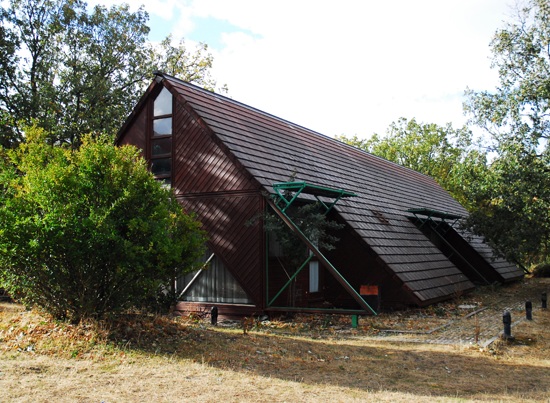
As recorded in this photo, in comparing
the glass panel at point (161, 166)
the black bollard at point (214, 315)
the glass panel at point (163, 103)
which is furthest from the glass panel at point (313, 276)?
the glass panel at point (163, 103)

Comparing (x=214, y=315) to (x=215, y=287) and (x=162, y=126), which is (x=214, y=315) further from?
(x=162, y=126)

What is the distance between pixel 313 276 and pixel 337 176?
4591 millimetres

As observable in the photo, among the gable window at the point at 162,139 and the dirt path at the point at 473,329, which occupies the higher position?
the gable window at the point at 162,139

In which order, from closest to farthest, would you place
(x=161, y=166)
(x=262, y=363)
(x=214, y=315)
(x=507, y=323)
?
(x=262, y=363) → (x=507, y=323) → (x=214, y=315) → (x=161, y=166)

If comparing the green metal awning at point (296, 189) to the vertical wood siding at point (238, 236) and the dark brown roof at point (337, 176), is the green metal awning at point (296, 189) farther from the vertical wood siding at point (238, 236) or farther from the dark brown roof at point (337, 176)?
the vertical wood siding at point (238, 236)

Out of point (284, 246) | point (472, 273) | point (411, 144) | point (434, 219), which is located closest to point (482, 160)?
point (434, 219)

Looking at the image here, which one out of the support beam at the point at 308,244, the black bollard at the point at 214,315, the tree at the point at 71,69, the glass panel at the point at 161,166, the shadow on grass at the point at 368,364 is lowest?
the shadow on grass at the point at 368,364

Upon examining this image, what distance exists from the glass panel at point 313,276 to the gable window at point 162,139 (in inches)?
198

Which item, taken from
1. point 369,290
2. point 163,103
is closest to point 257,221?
point 369,290

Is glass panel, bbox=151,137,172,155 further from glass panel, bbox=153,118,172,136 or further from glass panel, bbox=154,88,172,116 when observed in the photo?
glass panel, bbox=154,88,172,116

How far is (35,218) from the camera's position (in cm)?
809

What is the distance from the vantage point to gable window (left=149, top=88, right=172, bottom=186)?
14.6 metres

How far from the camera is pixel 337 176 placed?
17.4 meters

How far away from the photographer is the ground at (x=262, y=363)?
20.5 ft
